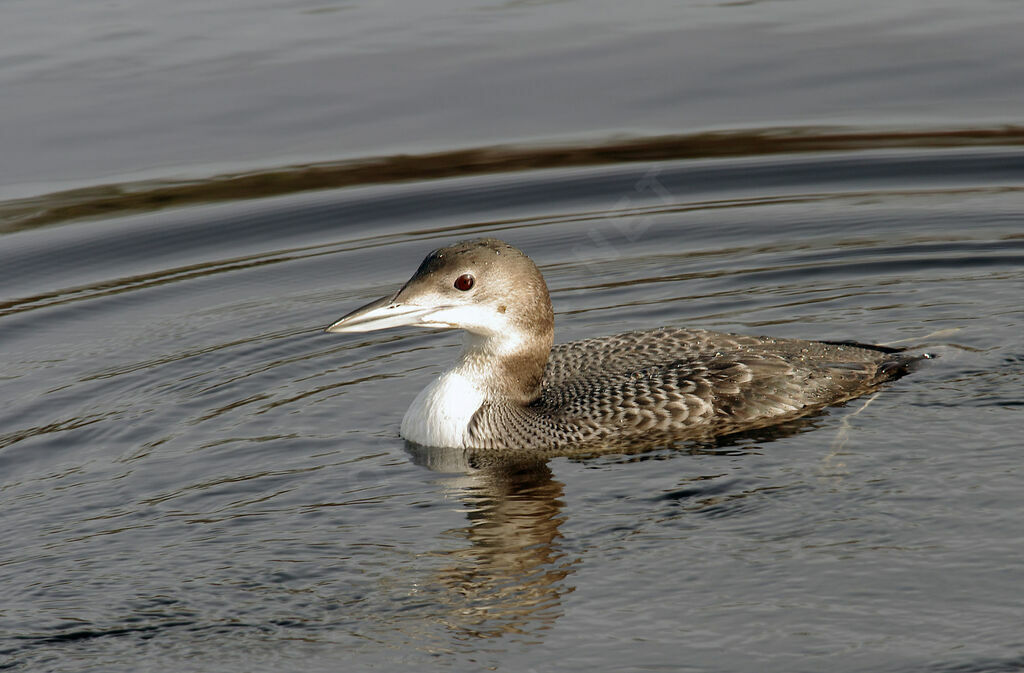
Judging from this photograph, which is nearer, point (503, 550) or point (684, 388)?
point (503, 550)

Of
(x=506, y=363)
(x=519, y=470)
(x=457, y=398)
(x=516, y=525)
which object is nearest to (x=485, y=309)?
(x=506, y=363)

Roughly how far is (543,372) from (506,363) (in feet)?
0.82

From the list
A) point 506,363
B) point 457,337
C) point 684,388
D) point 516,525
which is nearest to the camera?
point 516,525

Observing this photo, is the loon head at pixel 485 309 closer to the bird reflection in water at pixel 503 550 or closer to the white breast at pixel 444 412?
the white breast at pixel 444 412

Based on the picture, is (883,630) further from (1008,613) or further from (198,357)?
(198,357)

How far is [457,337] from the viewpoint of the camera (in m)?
8.38

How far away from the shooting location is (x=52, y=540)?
5781 mm

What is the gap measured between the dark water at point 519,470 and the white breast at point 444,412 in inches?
4.2

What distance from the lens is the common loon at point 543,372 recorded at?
662 cm

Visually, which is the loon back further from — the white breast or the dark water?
the dark water

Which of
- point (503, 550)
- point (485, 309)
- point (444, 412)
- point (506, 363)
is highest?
point (485, 309)

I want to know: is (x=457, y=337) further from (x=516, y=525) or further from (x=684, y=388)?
(x=516, y=525)

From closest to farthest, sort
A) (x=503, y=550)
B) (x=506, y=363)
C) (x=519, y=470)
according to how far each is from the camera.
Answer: (x=503, y=550) → (x=519, y=470) → (x=506, y=363)

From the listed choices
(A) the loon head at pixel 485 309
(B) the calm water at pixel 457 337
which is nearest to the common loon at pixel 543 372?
(A) the loon head at pixel 485 309
